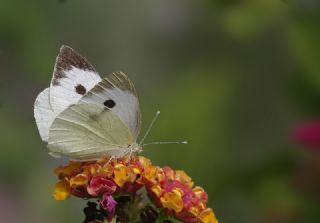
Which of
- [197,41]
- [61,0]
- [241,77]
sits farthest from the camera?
[197,41]

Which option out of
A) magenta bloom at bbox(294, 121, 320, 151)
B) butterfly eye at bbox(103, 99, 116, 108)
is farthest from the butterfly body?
magenta bloom at bbox(294, 121, 320, 151)

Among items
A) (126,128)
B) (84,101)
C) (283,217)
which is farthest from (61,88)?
(283,217)

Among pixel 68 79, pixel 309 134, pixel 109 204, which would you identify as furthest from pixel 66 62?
pixel 309 134

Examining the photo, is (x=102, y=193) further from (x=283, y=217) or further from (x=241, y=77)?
(x=241, y=77)

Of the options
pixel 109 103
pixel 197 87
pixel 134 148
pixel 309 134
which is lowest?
pixel 197 87

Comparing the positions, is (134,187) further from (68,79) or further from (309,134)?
(309,134)

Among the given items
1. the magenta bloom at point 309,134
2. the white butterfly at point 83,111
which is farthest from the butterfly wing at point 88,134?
the magenta bloom at point 309,134

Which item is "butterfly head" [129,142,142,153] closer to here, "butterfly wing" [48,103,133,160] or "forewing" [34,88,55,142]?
"butterfly wing" [48,103,133,160]
